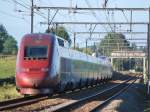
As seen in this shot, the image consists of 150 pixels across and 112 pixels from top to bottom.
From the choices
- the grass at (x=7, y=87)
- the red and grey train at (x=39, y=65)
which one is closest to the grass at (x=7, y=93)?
the grass at (x=7, y=87)

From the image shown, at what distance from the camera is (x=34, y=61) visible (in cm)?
2742

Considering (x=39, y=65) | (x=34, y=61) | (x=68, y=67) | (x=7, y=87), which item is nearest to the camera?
(x=39, y=65)

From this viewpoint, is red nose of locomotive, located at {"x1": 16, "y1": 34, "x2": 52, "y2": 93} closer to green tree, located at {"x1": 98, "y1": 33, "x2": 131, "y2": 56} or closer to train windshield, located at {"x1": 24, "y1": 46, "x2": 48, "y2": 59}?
train windshield, located at {"x1": 24, "y1": 46, "x2": 48, "y2": 59}

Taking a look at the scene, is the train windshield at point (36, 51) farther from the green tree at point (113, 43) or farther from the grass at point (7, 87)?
the green tree at point (113, 43)

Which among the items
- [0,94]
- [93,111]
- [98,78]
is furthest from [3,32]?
[93,111]

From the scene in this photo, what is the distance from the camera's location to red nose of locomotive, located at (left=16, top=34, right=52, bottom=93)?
2695 centimetres

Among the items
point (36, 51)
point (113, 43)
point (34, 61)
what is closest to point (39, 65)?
point (34, 61)

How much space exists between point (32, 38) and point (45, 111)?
359 inches

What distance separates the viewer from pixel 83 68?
4331 cm

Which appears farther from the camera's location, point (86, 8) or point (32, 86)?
point (86, 8)

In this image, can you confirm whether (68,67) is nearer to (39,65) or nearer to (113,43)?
(39,65)

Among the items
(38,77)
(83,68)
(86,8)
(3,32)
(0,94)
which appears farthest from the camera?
(3,32)

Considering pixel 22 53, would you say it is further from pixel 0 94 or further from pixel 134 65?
pixel 134 65

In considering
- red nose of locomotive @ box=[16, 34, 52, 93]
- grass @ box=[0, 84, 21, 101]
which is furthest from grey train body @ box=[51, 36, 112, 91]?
grass @ box=[0, 84, 21, 101]
